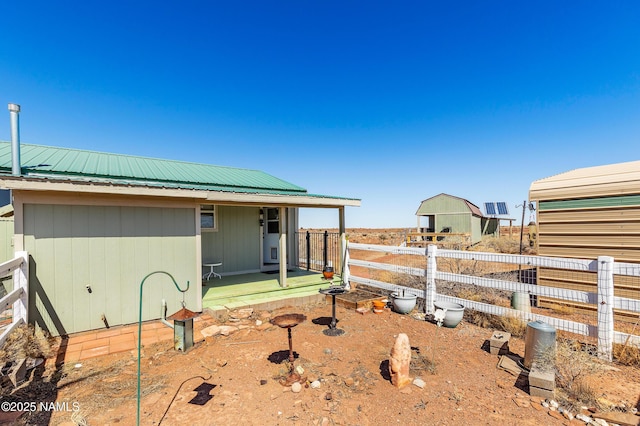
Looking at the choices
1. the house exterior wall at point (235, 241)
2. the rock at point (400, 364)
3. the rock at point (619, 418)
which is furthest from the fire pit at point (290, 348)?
the house exterior wall at point (235, 241)

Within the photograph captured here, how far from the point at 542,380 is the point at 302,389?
2529 mm

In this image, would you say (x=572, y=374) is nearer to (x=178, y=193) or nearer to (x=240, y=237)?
(x=178, y=193)

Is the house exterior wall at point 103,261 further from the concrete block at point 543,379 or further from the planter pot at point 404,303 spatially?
the concrete block at point 543,379

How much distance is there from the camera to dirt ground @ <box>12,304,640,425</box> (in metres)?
2.62

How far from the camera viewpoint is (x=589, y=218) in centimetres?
605

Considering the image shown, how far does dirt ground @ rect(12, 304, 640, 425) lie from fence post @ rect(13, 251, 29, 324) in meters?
1.03

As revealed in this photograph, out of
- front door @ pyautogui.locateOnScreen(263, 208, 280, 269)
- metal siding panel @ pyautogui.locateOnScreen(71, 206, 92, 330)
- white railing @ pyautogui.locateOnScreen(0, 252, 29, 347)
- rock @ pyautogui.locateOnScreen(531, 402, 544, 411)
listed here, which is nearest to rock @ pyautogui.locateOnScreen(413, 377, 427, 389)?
rock @ pyautogui.locateOnScreen(531, 402, 544, 411)

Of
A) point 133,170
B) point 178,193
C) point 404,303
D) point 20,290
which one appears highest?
point 133,170

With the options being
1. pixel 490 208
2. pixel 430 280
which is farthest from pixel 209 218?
pixel 490 208

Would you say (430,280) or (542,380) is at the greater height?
(430,280)

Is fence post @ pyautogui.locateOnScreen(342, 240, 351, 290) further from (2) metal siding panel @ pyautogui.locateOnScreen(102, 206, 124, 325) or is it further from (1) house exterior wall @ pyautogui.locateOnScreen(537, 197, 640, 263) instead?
(2) metal siding panel @ pyautogui.locateOnScreen(102, 206, 124, 325)

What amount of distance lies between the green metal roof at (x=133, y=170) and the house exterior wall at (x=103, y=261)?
934 millimetres

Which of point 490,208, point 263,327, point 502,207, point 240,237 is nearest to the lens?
point 263,327

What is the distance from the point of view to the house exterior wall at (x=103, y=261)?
442cm
